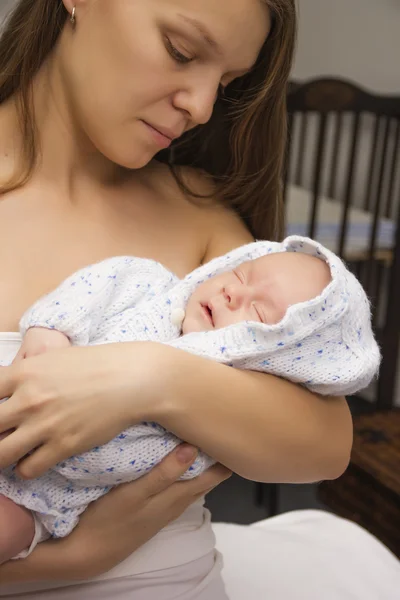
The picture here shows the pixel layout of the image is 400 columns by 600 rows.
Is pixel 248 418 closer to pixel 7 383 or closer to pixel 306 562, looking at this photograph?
pixel 7 383

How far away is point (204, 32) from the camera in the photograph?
0.95 m

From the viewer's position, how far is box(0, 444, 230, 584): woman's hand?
866 millimetres

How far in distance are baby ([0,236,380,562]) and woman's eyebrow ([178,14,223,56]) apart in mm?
299

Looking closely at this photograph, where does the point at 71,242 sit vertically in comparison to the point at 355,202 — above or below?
above

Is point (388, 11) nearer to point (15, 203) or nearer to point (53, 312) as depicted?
point (15, 203)

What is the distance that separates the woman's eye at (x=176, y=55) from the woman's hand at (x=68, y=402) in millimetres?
444

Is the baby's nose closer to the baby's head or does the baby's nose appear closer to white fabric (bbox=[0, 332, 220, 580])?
the baby's head

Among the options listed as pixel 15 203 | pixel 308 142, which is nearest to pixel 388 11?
pixel 308 142

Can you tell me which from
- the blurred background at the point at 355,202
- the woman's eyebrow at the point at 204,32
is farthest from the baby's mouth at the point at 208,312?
the blurred background at the point at 355,202

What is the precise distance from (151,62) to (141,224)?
0.32 m

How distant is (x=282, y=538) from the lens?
1.32 m

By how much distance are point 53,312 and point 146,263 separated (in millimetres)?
189

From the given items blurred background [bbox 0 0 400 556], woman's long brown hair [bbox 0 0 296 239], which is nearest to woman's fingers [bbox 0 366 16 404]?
woman's long brown hair [bbox 0 0 296 239]

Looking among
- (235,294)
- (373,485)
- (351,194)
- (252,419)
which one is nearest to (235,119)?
(235,294)
